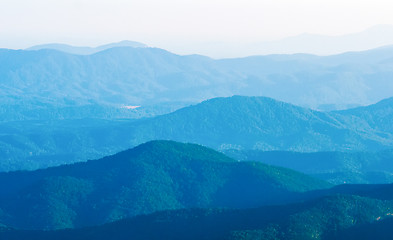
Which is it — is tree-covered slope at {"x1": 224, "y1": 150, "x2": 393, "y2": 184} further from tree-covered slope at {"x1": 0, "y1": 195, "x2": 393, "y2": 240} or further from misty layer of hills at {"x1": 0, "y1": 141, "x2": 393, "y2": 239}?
tree-covered slope at {"x1": 0, "y1": 195, "x2": 393, "y2": 240}

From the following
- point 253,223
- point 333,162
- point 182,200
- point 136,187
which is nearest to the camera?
point 253,223

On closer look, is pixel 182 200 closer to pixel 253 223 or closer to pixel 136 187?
pixel 136 187

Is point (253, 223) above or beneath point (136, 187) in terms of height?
above

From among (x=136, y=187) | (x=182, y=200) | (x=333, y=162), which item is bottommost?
(x=333, y=162)

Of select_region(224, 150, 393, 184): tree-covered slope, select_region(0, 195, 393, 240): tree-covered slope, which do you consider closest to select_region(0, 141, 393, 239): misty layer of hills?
select_region(0, 195, 393, 240): tree-covered slope

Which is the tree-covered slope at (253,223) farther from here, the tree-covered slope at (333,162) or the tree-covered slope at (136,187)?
the tree-covered slope at (333,162)

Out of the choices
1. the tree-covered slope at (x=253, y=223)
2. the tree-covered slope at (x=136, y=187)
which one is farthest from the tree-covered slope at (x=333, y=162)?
the tree-covered slope at (x=253, y=223)

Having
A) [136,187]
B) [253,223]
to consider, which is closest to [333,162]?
[136,187]

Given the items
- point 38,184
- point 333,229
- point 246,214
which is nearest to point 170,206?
point 38,184
